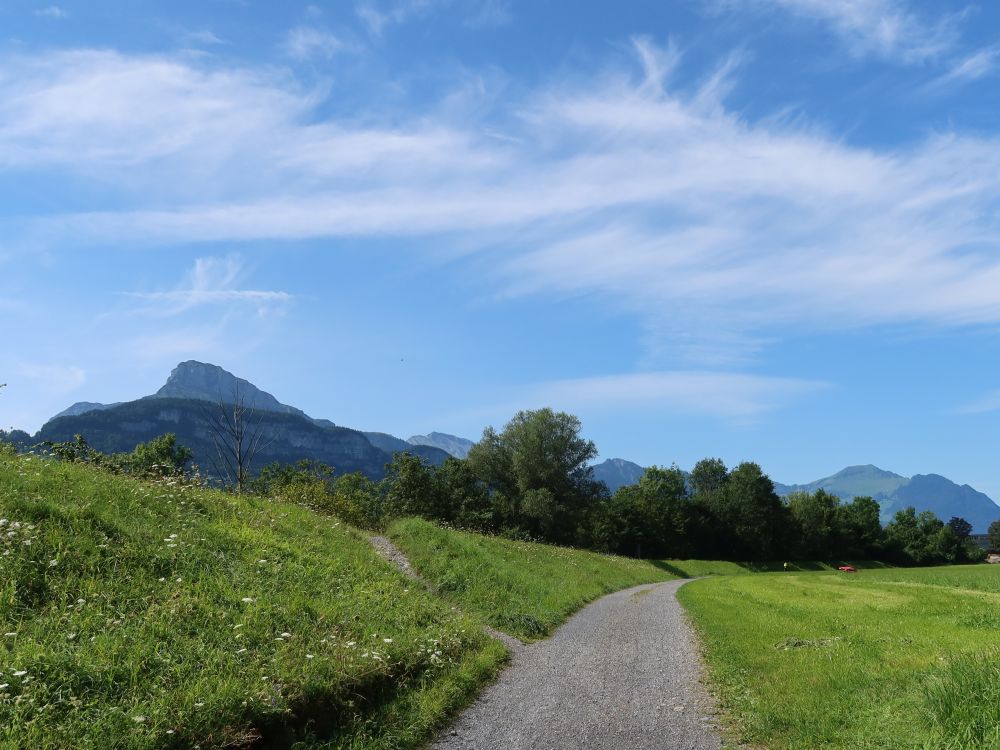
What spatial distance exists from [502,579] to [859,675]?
1648 cm

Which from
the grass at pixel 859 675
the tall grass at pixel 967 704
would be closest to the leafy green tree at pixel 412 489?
the grass at pixel 859 675

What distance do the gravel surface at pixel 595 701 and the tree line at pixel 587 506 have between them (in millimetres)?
21132

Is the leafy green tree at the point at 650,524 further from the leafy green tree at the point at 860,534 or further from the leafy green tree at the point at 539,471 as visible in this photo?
the leafy green tree at the point at 860,534

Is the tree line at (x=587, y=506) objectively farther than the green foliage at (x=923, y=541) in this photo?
No

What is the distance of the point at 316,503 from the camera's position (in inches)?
1389

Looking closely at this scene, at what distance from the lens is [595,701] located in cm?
1196

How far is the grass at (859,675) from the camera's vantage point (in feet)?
26.0

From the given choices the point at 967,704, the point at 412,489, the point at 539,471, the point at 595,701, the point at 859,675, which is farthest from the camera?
the point at 539,471

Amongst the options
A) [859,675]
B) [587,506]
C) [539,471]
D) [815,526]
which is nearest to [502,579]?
[859,675]

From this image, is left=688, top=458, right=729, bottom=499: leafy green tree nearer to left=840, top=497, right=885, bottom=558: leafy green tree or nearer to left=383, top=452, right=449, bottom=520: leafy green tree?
left=840, top=497, right=885, bottom=558: leafy green tree

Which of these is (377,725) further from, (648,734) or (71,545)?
(71,545)

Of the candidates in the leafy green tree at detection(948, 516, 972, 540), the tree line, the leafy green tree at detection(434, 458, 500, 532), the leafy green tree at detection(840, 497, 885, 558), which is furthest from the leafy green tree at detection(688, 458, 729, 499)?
the leafy green tree at detection(434, 458, 500, 532)

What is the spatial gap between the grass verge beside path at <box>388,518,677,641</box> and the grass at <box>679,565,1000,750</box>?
18.4ft

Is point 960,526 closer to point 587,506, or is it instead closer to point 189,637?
point 587,506
